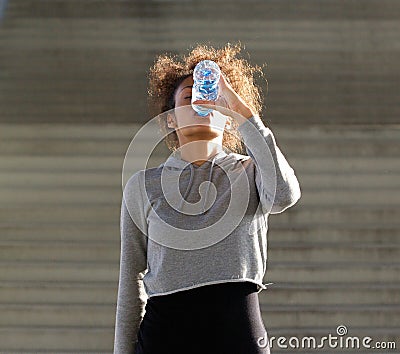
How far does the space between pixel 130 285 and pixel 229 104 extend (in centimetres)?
43

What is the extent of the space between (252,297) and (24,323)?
2.00 meters

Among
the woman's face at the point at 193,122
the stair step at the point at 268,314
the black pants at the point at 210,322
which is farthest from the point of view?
the stair step at the point at 268,314

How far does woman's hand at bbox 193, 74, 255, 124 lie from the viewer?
160 centimetres

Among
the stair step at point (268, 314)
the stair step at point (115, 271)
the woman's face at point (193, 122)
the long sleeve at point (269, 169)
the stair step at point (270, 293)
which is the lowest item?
the stair step at point (268, 314)

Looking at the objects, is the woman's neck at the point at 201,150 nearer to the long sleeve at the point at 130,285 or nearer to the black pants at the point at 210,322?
the long sleeve at the point at 130,285

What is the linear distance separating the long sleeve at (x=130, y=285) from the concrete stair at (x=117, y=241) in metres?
1.66

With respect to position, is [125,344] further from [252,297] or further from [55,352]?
[55,352]

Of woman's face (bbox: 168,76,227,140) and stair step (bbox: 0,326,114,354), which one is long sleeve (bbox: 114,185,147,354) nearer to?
woman's face (bbox: 168,76,227,140)

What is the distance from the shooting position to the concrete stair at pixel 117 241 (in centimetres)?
334

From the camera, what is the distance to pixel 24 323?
3.35 m

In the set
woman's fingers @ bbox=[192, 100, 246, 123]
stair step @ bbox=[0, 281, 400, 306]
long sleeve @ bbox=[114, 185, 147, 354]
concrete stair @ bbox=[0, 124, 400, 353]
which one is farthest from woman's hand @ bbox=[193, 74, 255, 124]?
stair step @ bbox=[0, 281, 400, 306]

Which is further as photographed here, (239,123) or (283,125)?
(283,125)

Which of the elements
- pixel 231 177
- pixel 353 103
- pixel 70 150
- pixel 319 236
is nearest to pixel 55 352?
pixel 70 150

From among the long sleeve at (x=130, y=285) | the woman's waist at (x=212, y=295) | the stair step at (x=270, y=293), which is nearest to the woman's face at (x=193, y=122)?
the long sleeve at (x=130, y=285)
